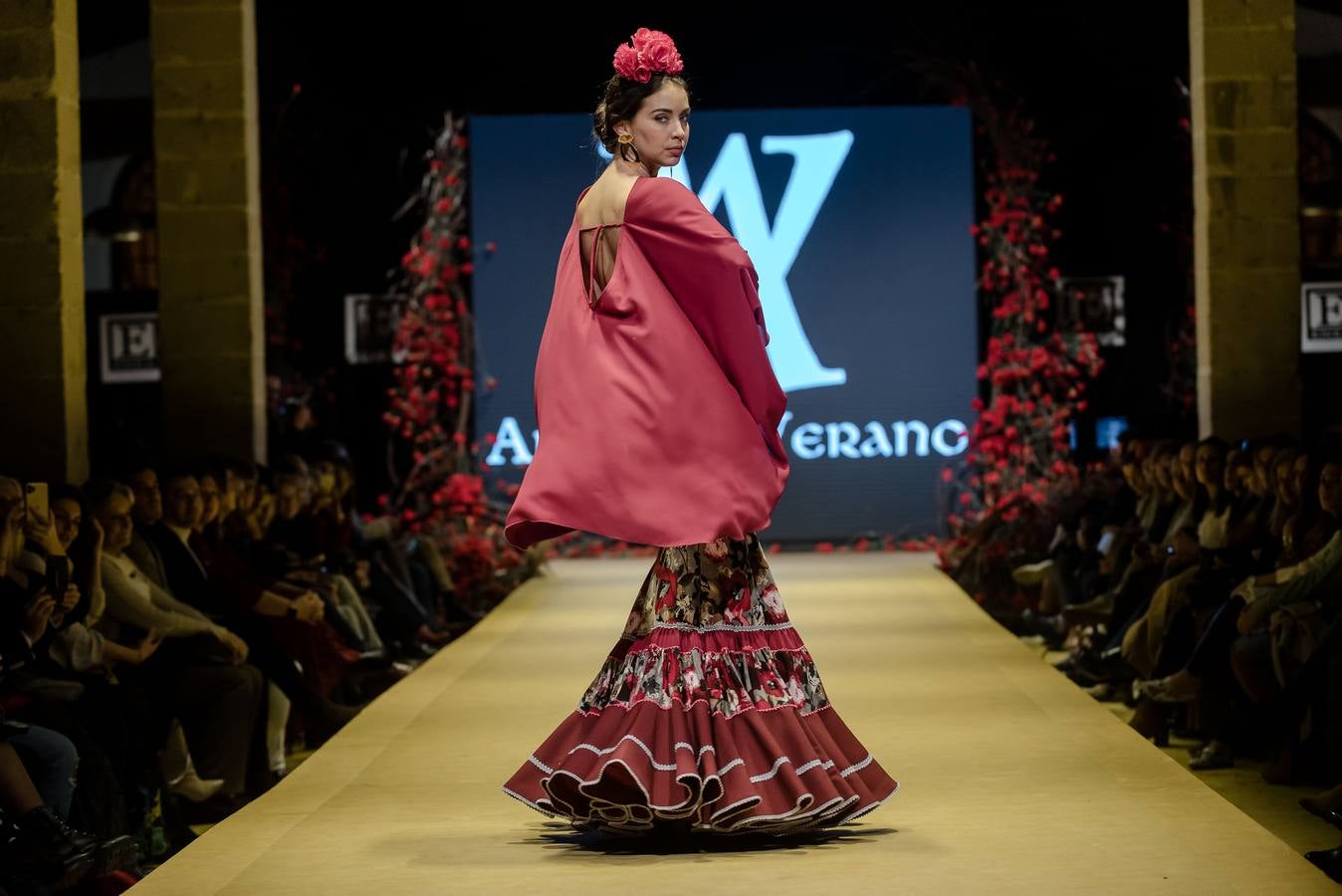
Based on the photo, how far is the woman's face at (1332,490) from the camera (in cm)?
463

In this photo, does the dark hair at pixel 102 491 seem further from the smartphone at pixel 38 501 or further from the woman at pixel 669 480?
the woman at pixel 669 480

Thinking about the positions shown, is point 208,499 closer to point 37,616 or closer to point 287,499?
point 287,499

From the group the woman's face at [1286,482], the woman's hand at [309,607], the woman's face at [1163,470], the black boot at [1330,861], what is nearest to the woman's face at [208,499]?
the woman's hand at [309,607]

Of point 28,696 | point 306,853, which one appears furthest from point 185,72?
point 306,853

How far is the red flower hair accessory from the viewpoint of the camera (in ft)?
10.4

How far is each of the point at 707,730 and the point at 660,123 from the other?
0.91 m

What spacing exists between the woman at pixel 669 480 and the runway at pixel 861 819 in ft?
0.47

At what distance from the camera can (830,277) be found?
11844 mm

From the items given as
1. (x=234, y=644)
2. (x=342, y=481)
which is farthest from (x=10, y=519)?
(x=342, y=481)

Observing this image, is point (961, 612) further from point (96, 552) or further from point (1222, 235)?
point (96, 552)

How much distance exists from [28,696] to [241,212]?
4379 mm

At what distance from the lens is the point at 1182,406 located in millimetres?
11953

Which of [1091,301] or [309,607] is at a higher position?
[1091,301]

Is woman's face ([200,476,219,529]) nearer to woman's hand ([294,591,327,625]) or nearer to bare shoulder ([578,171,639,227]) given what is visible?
woman's hand ([294,591,327,625])
